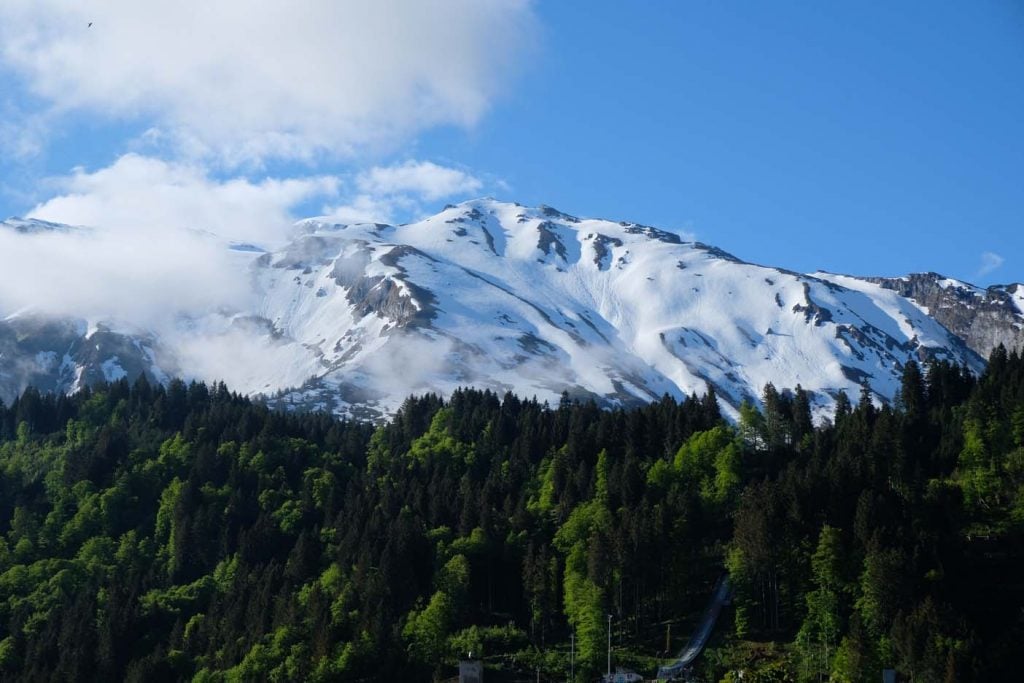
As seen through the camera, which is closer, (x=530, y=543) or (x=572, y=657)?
(x=572, y=657)

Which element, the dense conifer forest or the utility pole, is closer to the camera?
the dense conifer forest

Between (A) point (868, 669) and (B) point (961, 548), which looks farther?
(B) point (961, 548)

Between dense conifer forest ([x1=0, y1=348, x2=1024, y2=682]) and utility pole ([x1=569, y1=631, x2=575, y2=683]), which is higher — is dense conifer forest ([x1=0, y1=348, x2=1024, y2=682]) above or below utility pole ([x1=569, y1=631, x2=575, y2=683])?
above

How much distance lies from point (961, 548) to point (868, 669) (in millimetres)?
15874

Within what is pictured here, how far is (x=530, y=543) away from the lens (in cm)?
12038

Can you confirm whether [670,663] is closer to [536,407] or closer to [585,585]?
[585,585]

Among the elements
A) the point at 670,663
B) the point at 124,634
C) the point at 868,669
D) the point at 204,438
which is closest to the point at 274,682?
the point at 124,634

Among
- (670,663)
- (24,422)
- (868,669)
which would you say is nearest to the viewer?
(868,669)

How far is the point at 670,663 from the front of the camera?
102m

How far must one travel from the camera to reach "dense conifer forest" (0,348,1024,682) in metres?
101

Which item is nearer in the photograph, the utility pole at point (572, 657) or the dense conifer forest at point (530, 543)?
the dense conifer forest at point (530, 543)

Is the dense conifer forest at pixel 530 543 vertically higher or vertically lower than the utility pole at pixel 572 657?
higher

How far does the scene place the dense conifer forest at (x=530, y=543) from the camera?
101m

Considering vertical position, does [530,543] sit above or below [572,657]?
above
